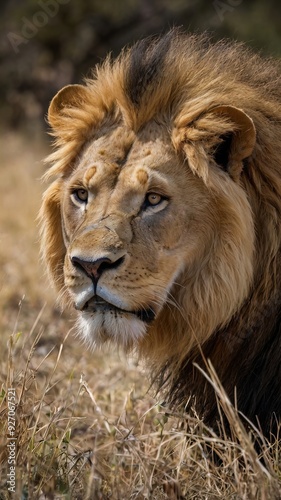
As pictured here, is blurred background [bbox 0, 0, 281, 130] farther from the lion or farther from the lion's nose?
the lion's nose

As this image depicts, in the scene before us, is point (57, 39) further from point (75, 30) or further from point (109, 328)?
point (109, 328)

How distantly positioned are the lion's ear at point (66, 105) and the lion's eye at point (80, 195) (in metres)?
0.36

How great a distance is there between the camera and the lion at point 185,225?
3266 mm

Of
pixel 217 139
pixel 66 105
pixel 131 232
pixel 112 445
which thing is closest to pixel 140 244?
pixel 131 232

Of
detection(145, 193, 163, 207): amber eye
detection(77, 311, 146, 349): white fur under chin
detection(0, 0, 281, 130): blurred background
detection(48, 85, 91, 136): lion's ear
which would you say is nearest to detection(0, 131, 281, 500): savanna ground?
detection(77, 311, 146, 349): white fur under chin

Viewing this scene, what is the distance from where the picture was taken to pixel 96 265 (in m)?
3.12

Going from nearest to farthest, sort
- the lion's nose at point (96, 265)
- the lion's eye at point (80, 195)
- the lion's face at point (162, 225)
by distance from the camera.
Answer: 1. the lion's nose at point (96, 265)
2. the lion's face at point (162, 225)
3. the lion's eye at point (80, 195)

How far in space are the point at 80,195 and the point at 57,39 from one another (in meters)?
9.99

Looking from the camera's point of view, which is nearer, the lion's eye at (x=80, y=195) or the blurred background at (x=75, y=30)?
the lion's eye at (x=80, y=195)

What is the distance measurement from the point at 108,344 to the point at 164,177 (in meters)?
0.71

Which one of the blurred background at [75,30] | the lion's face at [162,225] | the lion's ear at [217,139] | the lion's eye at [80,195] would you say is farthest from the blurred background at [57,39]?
the lion's ear at [217,139]

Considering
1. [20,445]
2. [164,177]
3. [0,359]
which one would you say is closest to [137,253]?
[164,177]

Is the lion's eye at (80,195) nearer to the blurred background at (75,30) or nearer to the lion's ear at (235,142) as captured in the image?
the lion's ear at (235,142)

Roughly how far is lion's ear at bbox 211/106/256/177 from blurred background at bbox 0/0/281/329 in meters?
6.29
